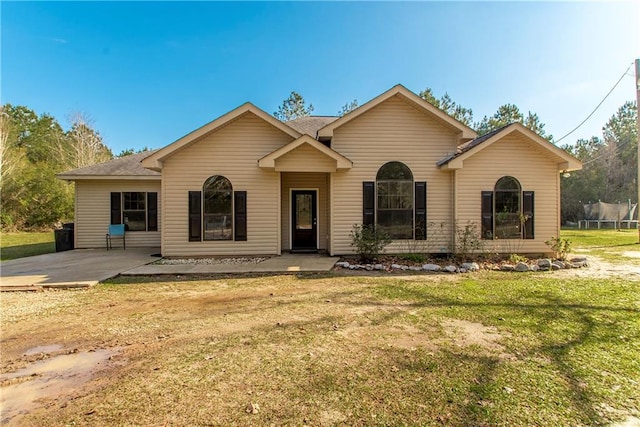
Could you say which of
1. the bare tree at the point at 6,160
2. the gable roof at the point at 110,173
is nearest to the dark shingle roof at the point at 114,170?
the gable roof at the point at 110,173

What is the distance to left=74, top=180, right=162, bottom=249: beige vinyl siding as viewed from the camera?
1155 centimetres

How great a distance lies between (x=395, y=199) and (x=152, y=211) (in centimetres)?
957

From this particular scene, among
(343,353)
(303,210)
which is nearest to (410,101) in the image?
(303,210)

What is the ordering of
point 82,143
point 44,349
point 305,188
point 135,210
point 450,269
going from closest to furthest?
1. point 44,349
2. point 450,269
3. point 305,188
4. point 135,210
5. point 82,143

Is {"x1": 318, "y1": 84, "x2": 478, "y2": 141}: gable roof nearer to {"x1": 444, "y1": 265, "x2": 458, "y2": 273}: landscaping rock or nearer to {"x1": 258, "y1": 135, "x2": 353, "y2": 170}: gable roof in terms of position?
{"x1": 258, "y1": 135, "x2": 353, "y2": 170}: gable roof

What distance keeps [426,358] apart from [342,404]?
1219 millimetres

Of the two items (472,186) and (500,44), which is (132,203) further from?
(500,44)

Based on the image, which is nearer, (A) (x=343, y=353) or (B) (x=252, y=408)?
(B) (x=252, y=408)

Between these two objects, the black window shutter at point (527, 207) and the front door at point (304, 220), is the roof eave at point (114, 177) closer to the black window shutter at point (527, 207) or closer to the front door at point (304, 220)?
the front door at point (304, 220)

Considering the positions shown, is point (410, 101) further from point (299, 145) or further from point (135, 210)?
point (135, 210)

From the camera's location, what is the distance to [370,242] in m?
8.52

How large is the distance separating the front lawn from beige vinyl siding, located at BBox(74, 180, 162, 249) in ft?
21.9

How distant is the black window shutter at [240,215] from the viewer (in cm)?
936

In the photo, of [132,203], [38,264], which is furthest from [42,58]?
[38,264]
